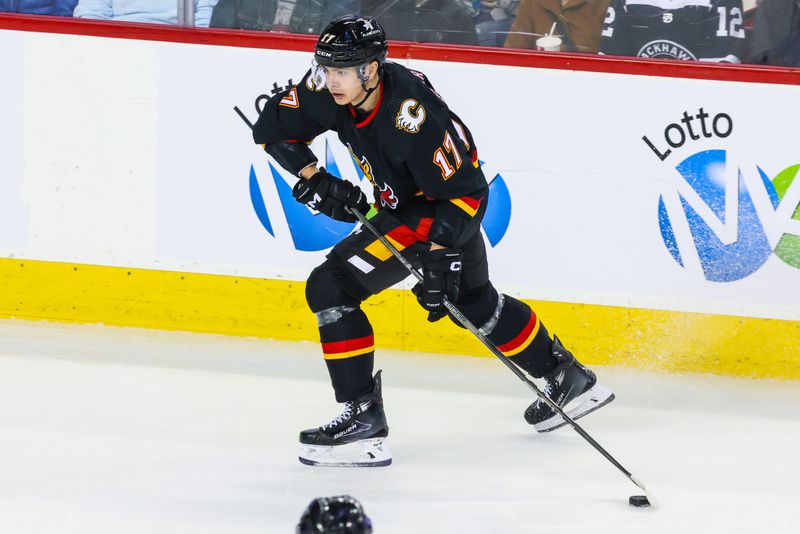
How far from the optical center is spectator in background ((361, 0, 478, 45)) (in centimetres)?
378

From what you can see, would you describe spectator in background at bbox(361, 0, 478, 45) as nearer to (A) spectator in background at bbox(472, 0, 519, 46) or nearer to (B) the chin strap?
(A) spectator in background at bbox(472, 0, 519, 46)

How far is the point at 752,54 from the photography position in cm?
367

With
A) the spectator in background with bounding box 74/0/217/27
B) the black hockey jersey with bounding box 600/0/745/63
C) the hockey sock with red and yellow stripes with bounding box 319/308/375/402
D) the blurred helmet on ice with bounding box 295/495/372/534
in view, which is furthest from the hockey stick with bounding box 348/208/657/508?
the blurred helmet on ice with bounding box 295/495/372/534

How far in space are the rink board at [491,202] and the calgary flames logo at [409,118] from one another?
42.0 inches

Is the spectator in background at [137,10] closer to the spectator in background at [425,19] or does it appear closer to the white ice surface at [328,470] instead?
the spectator in background at [425,19]

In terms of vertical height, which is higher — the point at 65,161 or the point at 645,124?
the point at 645,124

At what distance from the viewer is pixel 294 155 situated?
9.63 ft

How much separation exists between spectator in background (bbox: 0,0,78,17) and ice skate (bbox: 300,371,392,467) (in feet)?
6.20

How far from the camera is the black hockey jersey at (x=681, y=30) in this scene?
12.1ft

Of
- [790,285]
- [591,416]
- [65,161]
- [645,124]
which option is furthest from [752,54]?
[65,161]

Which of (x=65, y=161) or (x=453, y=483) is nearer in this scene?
(x=453, y=483)

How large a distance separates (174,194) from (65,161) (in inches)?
15.8

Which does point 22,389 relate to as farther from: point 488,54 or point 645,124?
point 645,124

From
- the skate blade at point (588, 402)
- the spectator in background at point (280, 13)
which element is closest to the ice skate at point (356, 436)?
the skate blade at point (588, 402)
